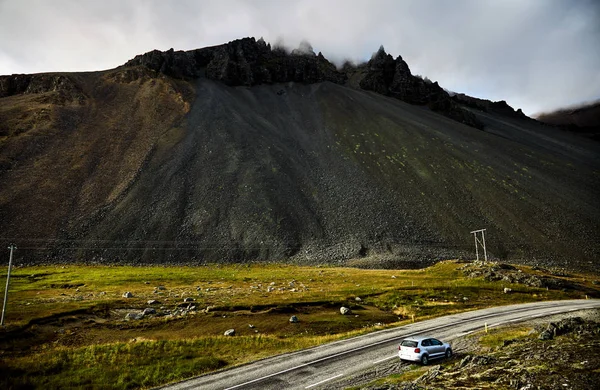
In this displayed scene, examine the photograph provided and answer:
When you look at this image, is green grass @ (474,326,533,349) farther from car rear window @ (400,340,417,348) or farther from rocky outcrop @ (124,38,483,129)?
rocky outcrop @ (124,38,483,129)

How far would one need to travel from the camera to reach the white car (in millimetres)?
23703

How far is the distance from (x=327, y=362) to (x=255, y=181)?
76639mm

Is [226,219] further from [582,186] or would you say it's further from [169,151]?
[582,186]

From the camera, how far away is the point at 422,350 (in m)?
23.8

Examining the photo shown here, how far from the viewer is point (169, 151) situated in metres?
109

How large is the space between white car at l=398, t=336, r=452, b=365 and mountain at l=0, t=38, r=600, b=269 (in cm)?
5223

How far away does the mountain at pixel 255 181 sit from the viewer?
80625 mm

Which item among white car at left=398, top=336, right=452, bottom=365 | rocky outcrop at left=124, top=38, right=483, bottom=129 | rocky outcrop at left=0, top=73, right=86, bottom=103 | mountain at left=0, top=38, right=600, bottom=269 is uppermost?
rocky outcrop at left=124, top=38, right=483, bottom=129

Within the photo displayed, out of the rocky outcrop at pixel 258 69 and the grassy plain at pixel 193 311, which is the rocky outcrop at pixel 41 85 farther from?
the grassy plain at pixel 193 311

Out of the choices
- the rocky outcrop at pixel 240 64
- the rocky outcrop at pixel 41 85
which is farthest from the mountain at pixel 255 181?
the rocky outcrop at pixel 240 64

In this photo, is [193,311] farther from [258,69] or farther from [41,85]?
[258,69]

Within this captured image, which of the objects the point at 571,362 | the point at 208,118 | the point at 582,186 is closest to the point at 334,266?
the point at 571,362

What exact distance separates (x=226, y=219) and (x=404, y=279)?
42.5 meters

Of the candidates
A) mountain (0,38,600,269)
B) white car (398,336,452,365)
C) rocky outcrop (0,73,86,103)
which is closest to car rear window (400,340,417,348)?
white car (398,336,452,365)
